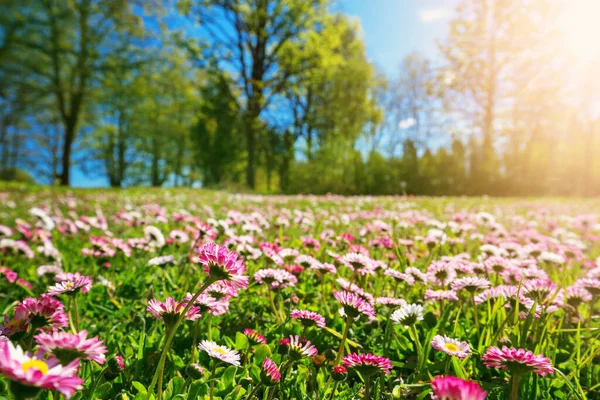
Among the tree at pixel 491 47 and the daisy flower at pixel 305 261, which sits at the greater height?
the tree at pixel 491 47

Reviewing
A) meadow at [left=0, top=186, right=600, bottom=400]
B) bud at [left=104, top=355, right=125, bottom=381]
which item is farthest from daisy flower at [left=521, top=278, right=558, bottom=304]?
bud at [left=104, top=355, right=125, bottom=381]

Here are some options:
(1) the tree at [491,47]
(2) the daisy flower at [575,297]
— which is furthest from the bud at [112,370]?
(1) the tree at [491,47]

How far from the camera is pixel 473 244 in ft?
10.5

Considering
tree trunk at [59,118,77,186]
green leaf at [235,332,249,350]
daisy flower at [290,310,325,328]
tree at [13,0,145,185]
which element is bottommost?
green leaf at [235,332,249,350]

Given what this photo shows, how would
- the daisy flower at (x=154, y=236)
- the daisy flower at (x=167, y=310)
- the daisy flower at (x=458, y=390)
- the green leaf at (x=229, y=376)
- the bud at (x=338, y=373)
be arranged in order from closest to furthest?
the daisy flower at (x=458, y=390)
the daisy flower at (x=167, y=310)
the bud at (x=338, y=373)
the green leaf at (x=229, y=376)
the daisy flower at (x=154, y=236)

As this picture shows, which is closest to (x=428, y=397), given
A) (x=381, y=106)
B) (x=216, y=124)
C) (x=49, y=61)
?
(x=49, y=61)

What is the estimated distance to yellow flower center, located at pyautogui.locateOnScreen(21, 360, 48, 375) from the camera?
1.82 ft

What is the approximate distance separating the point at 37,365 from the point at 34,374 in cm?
4

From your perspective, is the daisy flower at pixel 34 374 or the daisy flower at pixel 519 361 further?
the daisy flower at pixel 519 361

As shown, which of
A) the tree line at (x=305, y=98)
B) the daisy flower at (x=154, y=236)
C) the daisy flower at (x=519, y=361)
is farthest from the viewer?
the tree line at (x=305, y=98)

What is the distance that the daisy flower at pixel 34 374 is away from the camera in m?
0.51

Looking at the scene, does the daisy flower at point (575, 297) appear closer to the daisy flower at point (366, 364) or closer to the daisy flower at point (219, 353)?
the daisy flower at point (366, 364)

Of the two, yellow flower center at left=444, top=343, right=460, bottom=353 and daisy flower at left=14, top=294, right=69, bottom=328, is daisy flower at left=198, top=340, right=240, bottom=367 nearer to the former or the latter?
daisy flower at left=14, top=294, right=69, bottom=328

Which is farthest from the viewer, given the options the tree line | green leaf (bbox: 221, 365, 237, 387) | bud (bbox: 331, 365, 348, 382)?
the tree line
